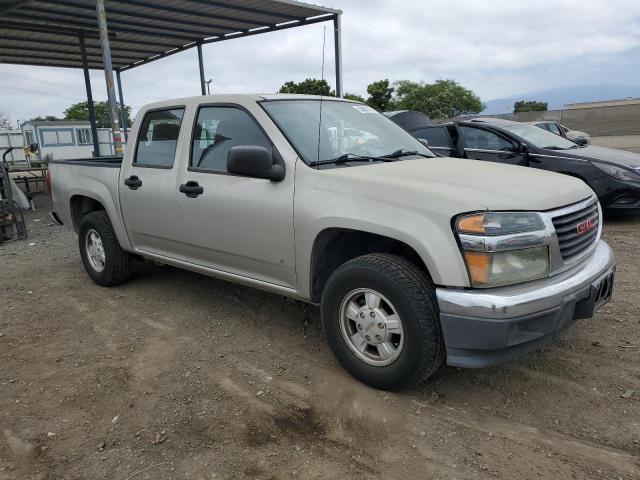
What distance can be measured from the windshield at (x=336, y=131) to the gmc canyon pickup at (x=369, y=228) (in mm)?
15

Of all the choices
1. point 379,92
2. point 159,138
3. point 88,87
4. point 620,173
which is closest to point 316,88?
point 159,138

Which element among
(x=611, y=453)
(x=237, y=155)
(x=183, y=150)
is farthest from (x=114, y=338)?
(x=611, y=453)

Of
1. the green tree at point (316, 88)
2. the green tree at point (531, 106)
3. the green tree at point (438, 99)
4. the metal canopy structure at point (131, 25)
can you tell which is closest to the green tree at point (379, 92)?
the green tree at point (316, 88)

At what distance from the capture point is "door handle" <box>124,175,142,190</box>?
14.3 feet

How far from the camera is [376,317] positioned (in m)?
2.87

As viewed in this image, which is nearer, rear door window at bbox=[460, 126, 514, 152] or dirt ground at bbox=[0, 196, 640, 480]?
dirt ground at bbox=[0, 196, 640, 480]

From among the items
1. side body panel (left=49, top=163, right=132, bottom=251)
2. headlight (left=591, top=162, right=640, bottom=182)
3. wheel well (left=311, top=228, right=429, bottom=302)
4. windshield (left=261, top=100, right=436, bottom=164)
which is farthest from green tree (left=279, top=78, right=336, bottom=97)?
headlight (left=591, top=162, right=640, bottom=182)

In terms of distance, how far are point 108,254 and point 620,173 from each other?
635 cm

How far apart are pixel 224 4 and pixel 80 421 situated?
10.0 m

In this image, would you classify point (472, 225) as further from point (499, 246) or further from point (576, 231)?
point (576, 231)

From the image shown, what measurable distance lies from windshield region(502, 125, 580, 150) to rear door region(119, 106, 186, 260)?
209 inches

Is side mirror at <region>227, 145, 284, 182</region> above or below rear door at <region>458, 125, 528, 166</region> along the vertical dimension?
above

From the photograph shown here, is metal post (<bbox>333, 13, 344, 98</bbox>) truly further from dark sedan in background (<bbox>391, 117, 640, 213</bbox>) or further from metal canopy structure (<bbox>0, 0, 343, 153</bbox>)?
dark sedan in background (<bbox>391, 117, 640, 213</bbox>)

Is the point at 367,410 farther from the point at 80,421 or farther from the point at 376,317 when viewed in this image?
the point at 80,421
